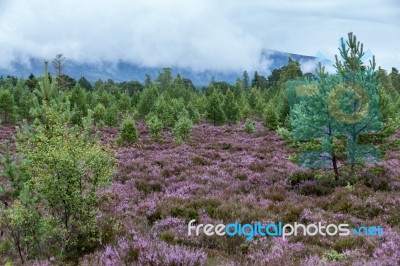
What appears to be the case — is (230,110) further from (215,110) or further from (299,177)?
(299,177)

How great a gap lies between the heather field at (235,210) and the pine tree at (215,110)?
71.9 feet

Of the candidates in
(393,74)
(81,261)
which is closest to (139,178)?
(81,261)

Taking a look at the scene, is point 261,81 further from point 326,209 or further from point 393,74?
point 326,209

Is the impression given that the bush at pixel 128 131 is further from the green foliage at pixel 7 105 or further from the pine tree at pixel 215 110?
the green foliage at pixel 7 105

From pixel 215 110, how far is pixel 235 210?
3199 centimetres

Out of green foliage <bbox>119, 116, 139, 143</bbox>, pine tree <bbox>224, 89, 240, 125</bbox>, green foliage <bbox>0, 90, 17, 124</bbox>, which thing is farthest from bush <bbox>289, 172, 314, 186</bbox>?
green foliage <bbox>0, 90, 17, 124</bbox>

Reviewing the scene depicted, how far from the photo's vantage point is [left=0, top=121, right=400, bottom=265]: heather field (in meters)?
7.06

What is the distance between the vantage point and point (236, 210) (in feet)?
35.6

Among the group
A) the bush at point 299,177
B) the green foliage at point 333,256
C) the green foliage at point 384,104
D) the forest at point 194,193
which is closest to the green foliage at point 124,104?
the forest at point 194,193

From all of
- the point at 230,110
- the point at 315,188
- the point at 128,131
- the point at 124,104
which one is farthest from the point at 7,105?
the point at 315,188

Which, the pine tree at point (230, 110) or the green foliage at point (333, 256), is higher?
the pine tree at point (230, 110)

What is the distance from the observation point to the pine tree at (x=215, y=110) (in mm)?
42062

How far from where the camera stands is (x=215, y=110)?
42.4m

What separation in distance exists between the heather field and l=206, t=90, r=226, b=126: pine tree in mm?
21918
